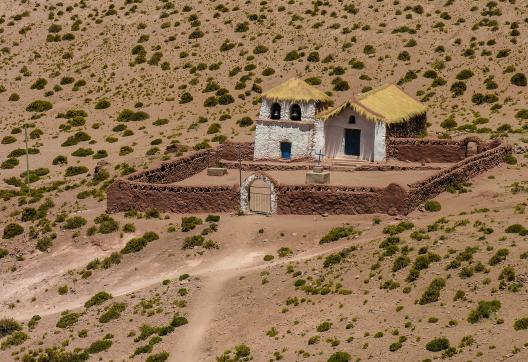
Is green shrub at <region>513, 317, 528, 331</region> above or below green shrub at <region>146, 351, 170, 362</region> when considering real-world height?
above

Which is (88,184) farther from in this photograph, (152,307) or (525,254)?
(525,254)

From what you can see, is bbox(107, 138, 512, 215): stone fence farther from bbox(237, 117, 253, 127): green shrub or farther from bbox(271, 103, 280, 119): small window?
bbox(237, 117, 253, 127): green shrub

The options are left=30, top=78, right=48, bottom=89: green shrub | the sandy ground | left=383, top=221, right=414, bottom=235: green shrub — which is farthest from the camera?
left=30, top=78, right=48, bottom=89: green shrub

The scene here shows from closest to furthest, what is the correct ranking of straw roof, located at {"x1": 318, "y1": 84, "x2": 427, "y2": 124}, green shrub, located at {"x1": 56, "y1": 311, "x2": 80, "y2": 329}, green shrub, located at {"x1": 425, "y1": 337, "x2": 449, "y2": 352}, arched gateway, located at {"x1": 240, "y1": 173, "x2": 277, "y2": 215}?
green shrub, located at {"x1": 425, "y1": 337, "x2": 449, "y2": 352}, green shrub, located at {"x1": 56, "y1": 311, "x2": 80, "y2": 329}, arched gateway, located at {"x1": 240, "y1": 173, "x2": 277, "y2": 215}, straw roof, located at {"x1": 318, "y1": 84, "x2": 427, "y2": 124}

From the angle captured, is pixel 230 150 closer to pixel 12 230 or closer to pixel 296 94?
pixel 296 94

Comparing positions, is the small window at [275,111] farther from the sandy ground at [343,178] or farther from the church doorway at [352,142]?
the sandy ground at [343,178]

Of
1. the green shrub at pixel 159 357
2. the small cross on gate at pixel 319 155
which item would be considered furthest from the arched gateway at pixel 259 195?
the green shrub at pixel 159 357

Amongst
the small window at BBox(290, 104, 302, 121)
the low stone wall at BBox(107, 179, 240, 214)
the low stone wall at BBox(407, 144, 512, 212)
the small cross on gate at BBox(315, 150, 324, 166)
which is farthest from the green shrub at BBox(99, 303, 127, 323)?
the small window at BBox(290, 104, 302, 121)
